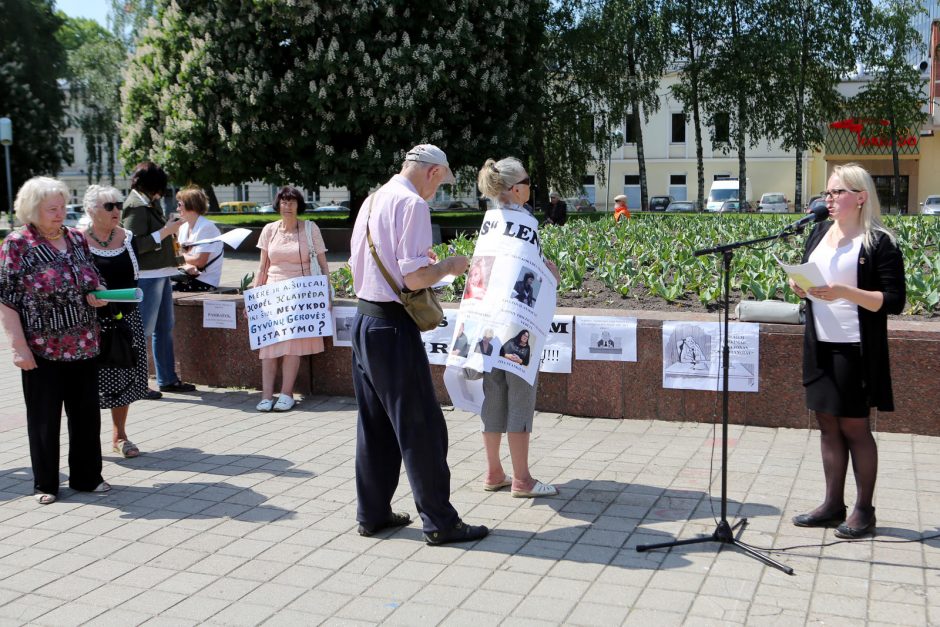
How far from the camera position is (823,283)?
14.4 ft

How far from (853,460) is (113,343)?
4.45 meters

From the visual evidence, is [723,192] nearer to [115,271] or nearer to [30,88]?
[30,88]

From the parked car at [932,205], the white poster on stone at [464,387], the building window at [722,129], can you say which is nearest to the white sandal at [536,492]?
the white poster on stone at [464,387]

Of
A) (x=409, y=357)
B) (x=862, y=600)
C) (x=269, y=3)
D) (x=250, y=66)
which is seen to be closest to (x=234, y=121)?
(x=250, y=66)

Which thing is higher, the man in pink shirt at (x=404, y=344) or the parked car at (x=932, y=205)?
the parked car at (x=932, y=205)

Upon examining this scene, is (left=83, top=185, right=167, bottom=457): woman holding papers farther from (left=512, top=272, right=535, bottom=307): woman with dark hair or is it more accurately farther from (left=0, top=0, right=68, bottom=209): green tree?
(left=0, top=0, right=68, bottom=209): green tree

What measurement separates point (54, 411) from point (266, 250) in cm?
298

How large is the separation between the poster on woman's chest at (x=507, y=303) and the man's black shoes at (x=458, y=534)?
2.78 feet

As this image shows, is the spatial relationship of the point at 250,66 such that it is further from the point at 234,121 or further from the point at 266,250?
the point at 266,250

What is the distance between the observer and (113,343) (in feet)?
20.4

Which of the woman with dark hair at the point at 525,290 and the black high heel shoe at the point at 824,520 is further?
the woman with dark hair at the point at 525,290

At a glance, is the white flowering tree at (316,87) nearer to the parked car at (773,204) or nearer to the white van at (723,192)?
the parked car at (773,204)

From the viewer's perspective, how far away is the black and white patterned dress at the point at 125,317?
6.46 meters

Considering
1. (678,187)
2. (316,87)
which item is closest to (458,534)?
(316,87)
